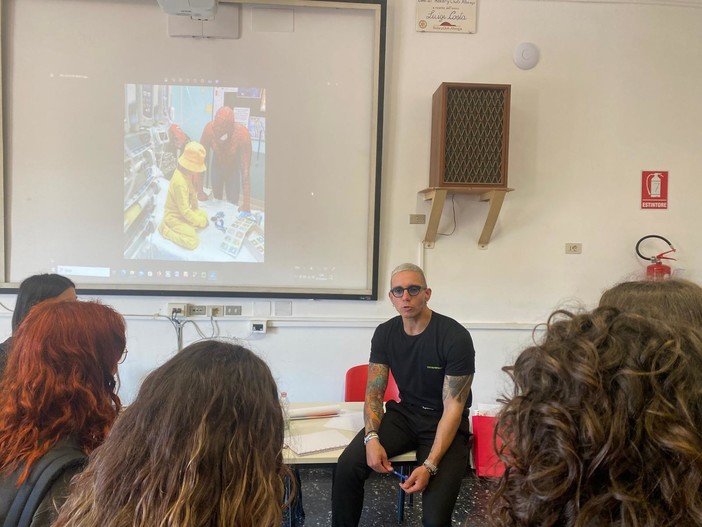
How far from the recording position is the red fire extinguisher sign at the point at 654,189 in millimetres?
3049

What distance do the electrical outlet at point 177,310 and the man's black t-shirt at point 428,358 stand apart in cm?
136

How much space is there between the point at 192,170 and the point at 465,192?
1763 mm

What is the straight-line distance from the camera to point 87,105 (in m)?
2.79

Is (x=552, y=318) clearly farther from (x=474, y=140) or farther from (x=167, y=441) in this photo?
(x=474, y=140)

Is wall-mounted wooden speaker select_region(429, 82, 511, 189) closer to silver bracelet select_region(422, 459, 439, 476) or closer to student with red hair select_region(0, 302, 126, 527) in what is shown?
silver bracelet select_region(422, 459, 439, 476)

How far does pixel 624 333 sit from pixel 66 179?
3.16 meters

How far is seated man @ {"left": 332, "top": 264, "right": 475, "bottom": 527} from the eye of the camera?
185 centimetres

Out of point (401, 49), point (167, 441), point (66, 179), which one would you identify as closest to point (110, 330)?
point (167, 441)

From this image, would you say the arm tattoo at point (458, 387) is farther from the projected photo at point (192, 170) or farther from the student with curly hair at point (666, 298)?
the projected photo at point (192, 170)

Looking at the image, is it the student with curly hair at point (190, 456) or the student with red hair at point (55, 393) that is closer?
the student with curly hair at point (190, 456)

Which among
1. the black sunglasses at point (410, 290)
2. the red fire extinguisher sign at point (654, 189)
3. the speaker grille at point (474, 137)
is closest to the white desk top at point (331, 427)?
the black sunglasses at point (410, 290)

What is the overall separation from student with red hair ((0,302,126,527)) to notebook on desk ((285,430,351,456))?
82 centimetres

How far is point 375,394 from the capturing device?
2.14 m

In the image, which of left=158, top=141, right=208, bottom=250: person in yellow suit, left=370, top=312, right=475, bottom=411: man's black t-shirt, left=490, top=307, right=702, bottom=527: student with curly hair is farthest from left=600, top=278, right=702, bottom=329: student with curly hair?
left=158, top=141, right=208, bottom=250: person in yellow suit
